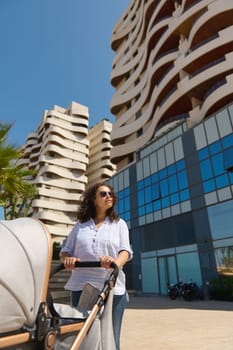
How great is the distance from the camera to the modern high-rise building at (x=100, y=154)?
5509 centimetres

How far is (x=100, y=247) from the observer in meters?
2.15

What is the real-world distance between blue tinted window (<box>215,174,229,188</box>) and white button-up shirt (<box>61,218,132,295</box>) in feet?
44.5

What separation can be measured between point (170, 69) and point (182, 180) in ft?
36.2

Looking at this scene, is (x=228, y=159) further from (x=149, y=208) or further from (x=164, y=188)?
(x=149, y=208)

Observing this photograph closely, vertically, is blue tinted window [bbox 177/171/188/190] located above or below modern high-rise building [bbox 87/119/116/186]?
below

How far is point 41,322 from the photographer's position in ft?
4.51

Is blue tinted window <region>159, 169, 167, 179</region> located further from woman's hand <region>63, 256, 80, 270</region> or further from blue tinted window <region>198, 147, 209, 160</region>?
woman's hand <region>63, 256, 80, 270</region>

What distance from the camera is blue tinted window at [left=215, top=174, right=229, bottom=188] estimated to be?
14.5m

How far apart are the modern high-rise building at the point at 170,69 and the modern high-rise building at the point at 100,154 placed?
66.3 ft

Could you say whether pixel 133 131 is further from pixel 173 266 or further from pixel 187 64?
pixel 173 266

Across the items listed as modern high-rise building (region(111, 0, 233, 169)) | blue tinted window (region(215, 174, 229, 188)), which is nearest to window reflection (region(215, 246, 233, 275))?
blue tinted window (region(215, 174, 229, 188))

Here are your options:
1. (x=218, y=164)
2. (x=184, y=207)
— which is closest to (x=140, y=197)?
(x=184, y=207)

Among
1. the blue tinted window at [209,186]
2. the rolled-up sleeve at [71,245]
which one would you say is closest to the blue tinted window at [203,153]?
the blue tinted window at [209,186]

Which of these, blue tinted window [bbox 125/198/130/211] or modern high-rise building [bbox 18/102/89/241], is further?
modern high-rise building [bbox 18/102/89/241]
